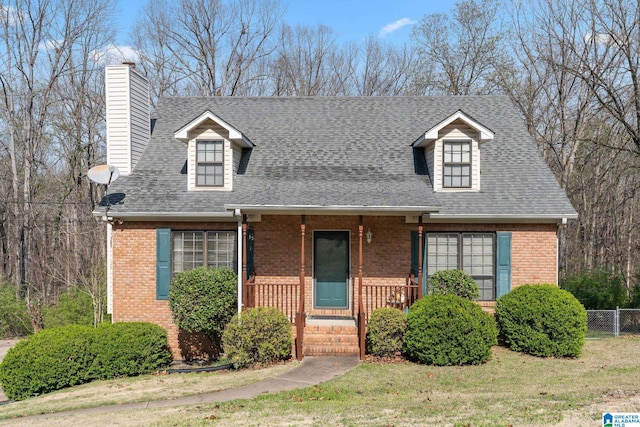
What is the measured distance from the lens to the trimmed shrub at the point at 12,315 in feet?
69.1

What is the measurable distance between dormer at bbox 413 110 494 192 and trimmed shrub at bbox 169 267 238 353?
6024 millimetres

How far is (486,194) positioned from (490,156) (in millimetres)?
1798

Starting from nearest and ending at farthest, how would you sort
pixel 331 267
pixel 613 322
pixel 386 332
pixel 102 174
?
pixel 386 332 < pixel 102 174 < pixel 331 267 < pixel 613 322

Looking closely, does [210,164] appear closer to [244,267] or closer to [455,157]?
[244,267]

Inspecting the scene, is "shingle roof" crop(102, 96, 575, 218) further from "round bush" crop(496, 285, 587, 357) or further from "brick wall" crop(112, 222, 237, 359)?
"round bush" crop(496, 285, 587, 357)

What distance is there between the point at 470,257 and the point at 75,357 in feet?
30.9

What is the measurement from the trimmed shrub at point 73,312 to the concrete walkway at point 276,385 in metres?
11.0

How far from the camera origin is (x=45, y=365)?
1120 centimetres

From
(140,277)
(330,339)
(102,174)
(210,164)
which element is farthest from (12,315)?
(330,339)

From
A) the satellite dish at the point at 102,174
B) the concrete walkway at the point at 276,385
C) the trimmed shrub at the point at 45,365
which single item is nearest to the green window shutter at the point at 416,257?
the concrete walkway at the point at 276,385

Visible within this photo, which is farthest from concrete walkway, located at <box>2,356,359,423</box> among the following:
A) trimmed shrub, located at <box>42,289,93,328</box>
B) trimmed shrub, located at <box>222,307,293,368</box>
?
trimmed shrub, located at <box>42,289,93,328</box>

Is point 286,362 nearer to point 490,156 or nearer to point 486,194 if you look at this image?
point 486,194

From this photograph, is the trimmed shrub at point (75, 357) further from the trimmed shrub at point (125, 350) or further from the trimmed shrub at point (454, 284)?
the trimmed shrub at point (454, 284)

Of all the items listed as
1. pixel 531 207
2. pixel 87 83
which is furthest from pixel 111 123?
pixel 87 83
